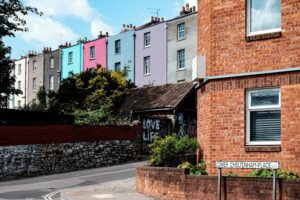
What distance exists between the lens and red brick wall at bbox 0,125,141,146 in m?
24.0

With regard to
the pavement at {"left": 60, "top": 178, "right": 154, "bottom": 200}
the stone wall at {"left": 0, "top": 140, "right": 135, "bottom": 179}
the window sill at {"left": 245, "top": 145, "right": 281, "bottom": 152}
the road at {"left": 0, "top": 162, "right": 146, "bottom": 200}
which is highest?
the window sill at {"left": 245, "top": 145, "right": 281, "bottom": 152}

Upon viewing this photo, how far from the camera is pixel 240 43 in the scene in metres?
14.4

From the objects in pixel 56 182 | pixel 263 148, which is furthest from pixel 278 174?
pixel 56 182

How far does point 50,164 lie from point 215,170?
40.6ft

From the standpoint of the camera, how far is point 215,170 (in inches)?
577

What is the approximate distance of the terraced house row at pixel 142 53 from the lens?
137ft

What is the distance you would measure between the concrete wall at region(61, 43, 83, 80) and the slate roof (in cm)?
1727

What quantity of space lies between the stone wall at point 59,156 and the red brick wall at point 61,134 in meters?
0.23

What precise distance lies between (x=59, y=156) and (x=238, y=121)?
13252 millimetres

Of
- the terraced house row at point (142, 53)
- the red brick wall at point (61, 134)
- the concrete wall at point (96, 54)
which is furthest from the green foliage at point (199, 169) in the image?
the concrete wall at point (96, 54)

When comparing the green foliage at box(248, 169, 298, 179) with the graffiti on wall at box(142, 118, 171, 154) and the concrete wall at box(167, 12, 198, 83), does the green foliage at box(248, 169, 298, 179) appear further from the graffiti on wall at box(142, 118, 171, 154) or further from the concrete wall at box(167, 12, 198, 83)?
the concrete wall at box(167, 12, 198, 83)

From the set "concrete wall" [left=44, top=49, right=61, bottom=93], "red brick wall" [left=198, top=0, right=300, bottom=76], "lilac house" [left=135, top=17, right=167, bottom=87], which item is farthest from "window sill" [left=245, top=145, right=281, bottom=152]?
"concrete wall" [left=44, top=49, right=61, bottom=93]

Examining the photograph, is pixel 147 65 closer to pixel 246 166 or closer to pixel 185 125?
pixel 185 125

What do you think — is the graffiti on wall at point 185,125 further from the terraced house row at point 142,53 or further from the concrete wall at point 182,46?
the concrete wall at point 182,46
